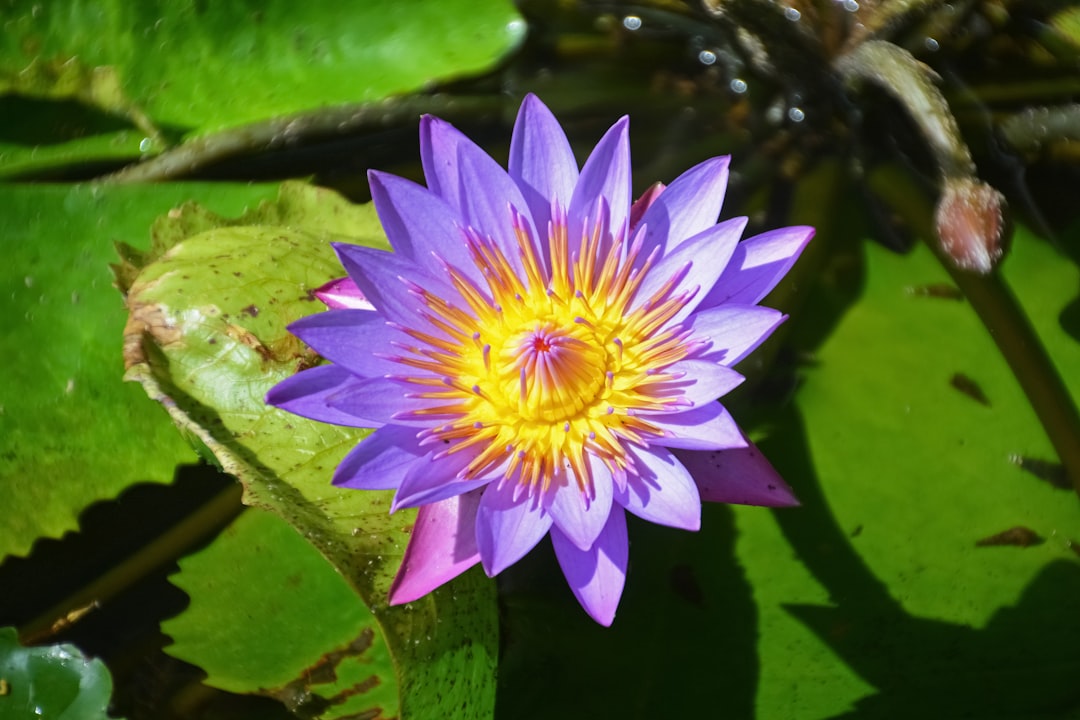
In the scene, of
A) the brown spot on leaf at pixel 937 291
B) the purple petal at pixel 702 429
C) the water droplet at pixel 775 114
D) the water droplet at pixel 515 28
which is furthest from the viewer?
the water droplet at pixel 775 114

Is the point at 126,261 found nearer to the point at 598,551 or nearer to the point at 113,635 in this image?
the point at 113,635

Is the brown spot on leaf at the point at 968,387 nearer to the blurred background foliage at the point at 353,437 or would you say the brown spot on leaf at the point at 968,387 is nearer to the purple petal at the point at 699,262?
the blurred background foliage at the point at 353,437

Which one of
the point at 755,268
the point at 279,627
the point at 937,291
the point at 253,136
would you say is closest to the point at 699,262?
the point at 755,268

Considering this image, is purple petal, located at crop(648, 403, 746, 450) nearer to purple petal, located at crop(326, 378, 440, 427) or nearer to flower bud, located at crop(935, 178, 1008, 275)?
purple petal, located at crop(326, 378, 440, 427)

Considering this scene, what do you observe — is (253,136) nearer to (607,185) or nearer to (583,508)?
(607,185)

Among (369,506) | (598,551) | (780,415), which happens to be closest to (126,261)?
(369,506)

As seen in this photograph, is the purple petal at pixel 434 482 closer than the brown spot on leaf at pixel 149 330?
Yes

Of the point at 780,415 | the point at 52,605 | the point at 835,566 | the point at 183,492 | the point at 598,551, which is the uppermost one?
the point at 598,551

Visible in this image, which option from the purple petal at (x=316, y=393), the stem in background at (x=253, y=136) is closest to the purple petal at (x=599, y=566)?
the purple petal at (x=316, y=393)
